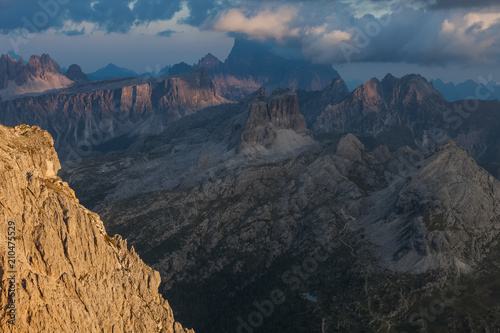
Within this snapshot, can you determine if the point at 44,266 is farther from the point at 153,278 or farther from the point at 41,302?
the point at 153,278

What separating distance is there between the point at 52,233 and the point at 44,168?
87.0 feet

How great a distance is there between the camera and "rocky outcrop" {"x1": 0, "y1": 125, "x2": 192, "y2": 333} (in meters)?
97.1

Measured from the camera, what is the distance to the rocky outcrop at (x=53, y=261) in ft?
318

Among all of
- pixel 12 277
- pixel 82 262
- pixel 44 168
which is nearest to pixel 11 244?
pixel 12 277

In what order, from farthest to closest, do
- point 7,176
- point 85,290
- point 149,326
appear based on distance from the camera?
point 149,326
point 85,290
point 7,176

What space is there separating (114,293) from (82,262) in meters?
14.5

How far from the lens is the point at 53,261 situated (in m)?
109

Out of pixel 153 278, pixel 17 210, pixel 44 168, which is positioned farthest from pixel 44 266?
pixel 153 278

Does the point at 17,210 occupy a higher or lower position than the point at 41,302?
higher

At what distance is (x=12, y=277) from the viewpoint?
93.0 metres

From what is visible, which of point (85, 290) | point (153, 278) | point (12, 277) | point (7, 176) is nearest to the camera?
point (12, 277)

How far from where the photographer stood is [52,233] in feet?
368

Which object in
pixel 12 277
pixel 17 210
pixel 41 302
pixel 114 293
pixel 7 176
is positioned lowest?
pixel 114 293

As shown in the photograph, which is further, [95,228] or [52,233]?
[95,228]
